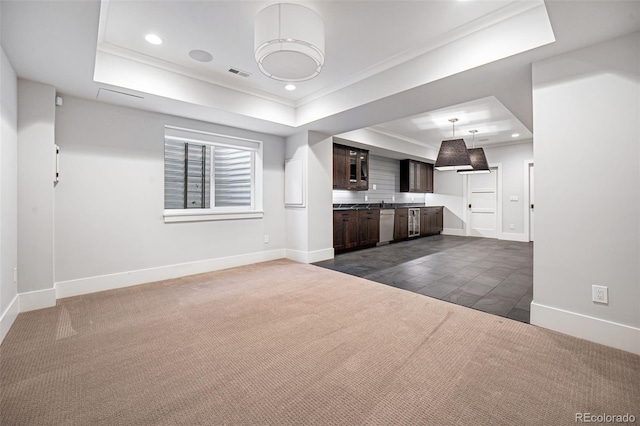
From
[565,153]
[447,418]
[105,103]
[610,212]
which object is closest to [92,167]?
[105,103]

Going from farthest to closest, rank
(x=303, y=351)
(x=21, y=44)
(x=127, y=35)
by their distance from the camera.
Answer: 1. (x=127, y=35)
2. (x=21, y=44)
3. (x=303, y=351)

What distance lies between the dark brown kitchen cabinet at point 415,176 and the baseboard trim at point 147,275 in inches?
203

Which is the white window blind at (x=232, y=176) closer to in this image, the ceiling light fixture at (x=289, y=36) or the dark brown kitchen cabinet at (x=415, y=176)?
the ceiling light fixture at (x=289, y=36)

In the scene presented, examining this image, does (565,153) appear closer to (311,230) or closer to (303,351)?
(303,351)

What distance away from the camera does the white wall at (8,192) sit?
2342 millimetres

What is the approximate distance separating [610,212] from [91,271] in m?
5.20

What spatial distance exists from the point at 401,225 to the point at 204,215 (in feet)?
17.3

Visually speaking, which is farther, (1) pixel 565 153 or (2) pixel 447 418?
(1) pixel 565 153

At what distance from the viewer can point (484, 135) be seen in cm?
706

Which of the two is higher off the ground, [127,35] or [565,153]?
[127,35]

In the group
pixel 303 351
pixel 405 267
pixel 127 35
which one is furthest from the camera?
pixel 405 267

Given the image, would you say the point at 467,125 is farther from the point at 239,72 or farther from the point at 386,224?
the point at 239,72

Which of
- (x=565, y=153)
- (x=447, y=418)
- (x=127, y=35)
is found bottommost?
(x=447, y=418)

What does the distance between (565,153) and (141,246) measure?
477 centimetres
